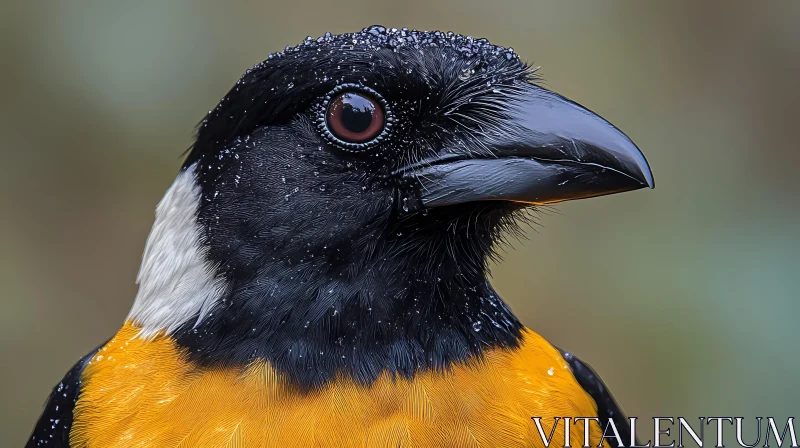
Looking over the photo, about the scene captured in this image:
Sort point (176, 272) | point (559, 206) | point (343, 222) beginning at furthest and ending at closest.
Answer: point (559, 206), point (176, 272), point (343, 222)

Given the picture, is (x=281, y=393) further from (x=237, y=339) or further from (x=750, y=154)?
(x=750, y=154)

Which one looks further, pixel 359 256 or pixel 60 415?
pixel 60 415

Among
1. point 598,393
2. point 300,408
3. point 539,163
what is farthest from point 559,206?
point 300,408

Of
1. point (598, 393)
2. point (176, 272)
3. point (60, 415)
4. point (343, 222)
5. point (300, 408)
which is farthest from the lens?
point (598, 393)

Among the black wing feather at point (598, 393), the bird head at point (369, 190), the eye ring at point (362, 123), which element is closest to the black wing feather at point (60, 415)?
the bird head at point (369, 190)

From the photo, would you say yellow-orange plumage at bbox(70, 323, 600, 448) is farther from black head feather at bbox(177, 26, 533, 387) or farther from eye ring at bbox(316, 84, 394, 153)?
eye ring at bbox(316, 84, 394, 153)

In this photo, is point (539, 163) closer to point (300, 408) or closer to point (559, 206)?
point (300, 408)

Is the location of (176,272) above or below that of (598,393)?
above
